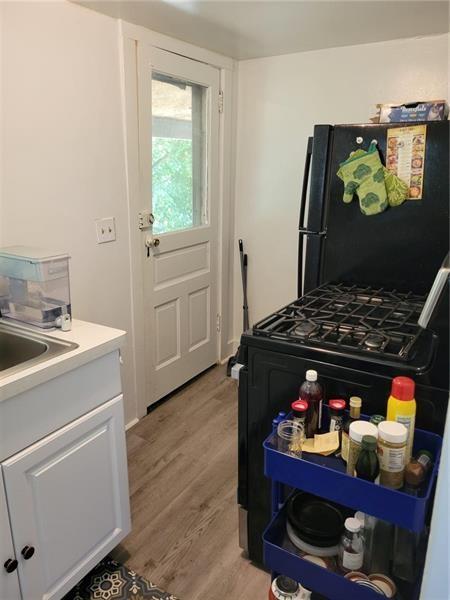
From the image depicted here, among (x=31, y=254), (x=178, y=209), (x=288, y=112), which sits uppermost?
(x=288, y=112)

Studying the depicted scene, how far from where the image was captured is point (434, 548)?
704 mm

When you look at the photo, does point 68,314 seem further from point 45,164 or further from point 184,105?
point 184,105

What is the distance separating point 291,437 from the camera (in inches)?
47.1

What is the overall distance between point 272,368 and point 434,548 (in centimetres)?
76

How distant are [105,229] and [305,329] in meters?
1.26

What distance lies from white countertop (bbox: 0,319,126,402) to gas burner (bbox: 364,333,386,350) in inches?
31.6

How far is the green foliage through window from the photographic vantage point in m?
2.59

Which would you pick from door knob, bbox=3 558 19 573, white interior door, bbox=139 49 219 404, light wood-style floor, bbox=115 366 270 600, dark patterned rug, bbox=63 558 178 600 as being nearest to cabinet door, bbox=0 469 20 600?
door knob, bbox=3 558 19 573

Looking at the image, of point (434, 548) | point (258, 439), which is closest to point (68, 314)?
point (258, 439)

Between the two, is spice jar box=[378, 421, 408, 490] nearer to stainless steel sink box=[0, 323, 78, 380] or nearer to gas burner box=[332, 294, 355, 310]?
gas burner box=[332, 294, 355, 310]

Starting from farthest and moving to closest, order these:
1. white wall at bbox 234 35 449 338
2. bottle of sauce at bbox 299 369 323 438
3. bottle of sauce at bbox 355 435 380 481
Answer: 1. white wall at bbox 234 35 449 338
2. bottle of sauce at bbox 299 369 323 438
3. bottle of sauce at bbox 355 435 380 481

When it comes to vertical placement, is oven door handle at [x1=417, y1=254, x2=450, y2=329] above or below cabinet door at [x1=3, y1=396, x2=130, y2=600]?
above

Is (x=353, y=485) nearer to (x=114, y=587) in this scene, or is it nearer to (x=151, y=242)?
(x=114, y=587)

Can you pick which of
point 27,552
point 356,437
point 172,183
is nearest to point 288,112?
point 172,183
